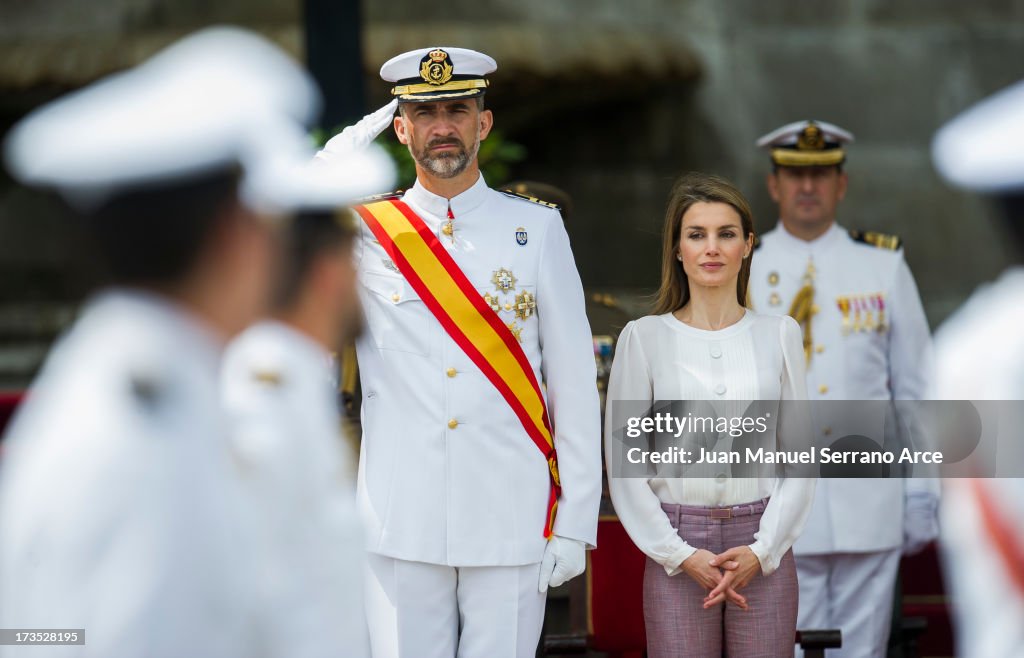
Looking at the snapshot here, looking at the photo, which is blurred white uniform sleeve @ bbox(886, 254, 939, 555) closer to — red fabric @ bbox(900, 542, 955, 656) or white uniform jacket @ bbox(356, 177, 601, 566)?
red fabric @ bbox(900, 542, 955, 656)

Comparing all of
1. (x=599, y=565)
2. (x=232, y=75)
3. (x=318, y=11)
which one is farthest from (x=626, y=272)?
(x=232, y=75)

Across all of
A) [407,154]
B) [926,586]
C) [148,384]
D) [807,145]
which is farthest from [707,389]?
[407,154]

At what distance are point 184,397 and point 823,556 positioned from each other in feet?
10.7

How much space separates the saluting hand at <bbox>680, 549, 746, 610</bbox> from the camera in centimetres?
311

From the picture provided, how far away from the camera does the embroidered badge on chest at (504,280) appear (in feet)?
10.3

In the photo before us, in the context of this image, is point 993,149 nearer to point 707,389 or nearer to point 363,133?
point 707,389

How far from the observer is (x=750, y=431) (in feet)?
10.5

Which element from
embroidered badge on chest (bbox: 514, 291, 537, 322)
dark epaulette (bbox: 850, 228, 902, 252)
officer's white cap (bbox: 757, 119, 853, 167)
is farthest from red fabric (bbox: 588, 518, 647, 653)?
officer's white cap (bbox: 757, 119, 853, 167)

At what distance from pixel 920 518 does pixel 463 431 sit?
1.75 meters

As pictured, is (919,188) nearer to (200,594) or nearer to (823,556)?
(823,556)

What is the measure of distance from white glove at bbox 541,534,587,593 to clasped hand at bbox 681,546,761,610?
0.24 meters

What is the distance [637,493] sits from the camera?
320 centimetres

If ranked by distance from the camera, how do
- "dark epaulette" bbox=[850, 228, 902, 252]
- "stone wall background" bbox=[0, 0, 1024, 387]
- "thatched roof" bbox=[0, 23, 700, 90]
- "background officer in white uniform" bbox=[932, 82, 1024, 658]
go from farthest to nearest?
"stone wall background" bbox=[0, 0, 1024, 387]
"thatched roof" bbox=[0, 23, 700, 90]
"dark epaulette" bbox=[850, 228, 902, 252]
"background officer in white uniform" bbox=[932, 82, 1024, 658]

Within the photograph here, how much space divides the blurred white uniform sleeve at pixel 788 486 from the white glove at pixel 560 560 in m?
0.39
